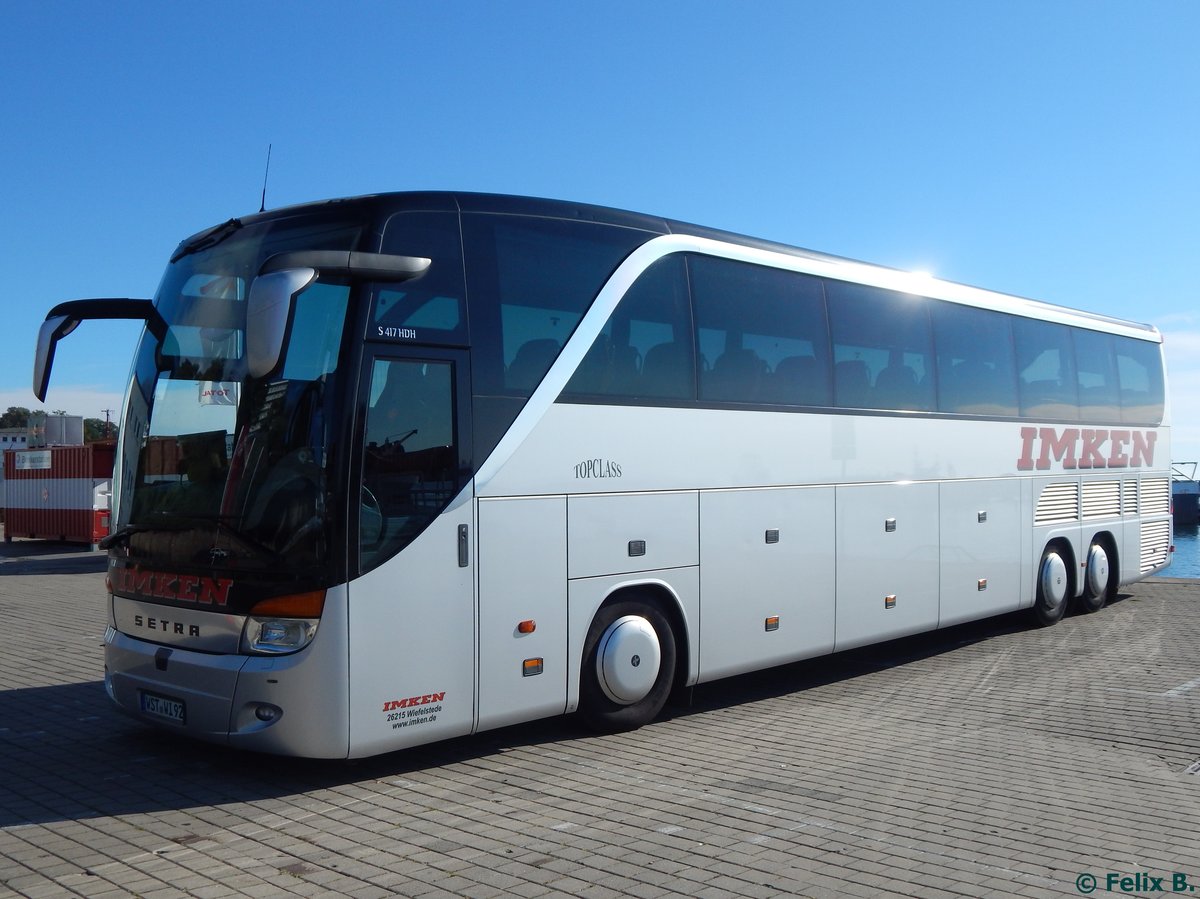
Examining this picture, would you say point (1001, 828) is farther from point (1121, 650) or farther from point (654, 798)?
point (1121, 650)

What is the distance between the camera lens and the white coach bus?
647 centimetres

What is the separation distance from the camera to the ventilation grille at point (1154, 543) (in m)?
16.3

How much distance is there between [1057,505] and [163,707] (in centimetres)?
1103

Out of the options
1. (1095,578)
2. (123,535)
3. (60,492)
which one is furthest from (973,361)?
(60,492)

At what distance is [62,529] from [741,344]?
24.6m

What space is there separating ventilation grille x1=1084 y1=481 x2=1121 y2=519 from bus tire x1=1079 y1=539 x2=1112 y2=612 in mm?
410

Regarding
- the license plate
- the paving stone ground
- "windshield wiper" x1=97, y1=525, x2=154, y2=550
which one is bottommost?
the paving stone ground

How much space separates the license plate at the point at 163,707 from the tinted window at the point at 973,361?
8049 mm

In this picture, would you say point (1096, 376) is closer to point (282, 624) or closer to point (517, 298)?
point (517, 298)

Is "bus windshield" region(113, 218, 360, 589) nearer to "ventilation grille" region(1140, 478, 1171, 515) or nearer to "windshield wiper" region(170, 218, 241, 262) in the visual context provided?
"windshield wiper" region(170, 218, 241, 262)

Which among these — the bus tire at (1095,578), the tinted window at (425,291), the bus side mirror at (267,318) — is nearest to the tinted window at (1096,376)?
the bus tire at (1095,578)

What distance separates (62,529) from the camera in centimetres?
2850

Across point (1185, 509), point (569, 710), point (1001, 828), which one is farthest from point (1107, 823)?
point (1185, 509)

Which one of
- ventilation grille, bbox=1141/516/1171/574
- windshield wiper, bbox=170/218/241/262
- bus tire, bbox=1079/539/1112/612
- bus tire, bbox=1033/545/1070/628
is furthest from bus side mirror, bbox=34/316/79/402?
ventilation grille, bbox=1141/516/1171/574
